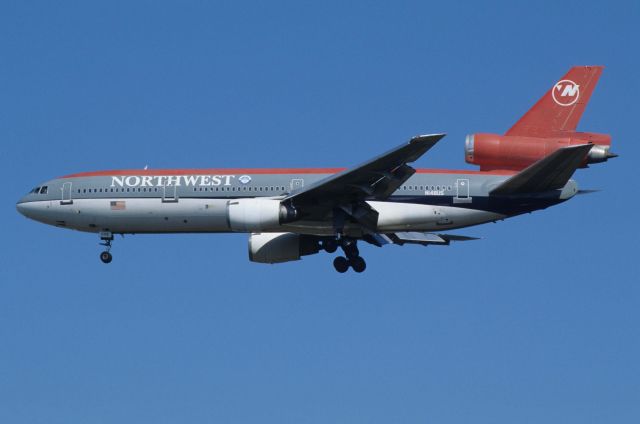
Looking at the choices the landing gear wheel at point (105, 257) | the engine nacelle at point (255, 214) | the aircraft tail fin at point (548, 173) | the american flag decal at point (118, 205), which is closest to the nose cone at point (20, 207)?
the landing gear wheel at point (105, 257)

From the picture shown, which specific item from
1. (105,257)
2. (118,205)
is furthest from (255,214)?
(105,257)

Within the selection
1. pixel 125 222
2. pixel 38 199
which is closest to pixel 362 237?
pixel 125 222

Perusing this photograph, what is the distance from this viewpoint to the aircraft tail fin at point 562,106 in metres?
44.4

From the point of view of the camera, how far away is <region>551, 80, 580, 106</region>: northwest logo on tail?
148 ft

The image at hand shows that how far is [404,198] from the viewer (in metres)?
43.4

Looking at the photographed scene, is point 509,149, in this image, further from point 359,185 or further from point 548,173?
point 359,185

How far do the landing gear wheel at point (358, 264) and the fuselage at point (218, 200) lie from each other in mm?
1390

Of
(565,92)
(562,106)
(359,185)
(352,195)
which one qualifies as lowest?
(352,195)

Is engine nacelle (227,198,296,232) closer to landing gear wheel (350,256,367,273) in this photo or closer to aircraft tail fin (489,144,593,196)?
landing gear wheel (350,256,367,273)

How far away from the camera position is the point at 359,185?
41.9 metres

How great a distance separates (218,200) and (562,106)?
12905 mm

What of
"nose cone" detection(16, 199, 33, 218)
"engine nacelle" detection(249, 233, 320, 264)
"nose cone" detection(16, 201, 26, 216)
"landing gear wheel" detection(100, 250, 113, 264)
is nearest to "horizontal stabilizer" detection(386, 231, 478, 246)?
"engine nacelle" detection(249, 233, 320, 264)

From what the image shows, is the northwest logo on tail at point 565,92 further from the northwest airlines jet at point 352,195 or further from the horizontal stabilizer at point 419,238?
the horizontal stabilizer at point 419,238

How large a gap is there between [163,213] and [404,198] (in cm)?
880
